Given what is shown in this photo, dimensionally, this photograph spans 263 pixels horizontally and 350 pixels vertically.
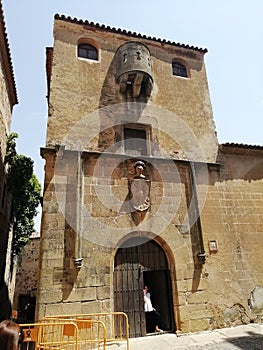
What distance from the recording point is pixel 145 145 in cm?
812

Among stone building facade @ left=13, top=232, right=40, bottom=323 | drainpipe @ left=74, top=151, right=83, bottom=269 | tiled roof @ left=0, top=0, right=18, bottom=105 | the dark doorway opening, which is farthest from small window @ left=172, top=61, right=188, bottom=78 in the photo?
stone building facade @ left=13, top=232, right=40, bottom=323

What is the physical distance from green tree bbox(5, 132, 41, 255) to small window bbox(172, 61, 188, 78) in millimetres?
7187

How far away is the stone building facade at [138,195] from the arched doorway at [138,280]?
0.03 meters

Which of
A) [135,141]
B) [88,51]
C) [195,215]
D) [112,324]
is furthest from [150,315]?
[88,51]

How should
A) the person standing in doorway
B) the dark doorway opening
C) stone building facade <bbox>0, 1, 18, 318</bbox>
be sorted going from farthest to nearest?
stone building facade <bbox>0, 1, 18, 318</bbox>
the dark doorway opening
the person standing in doorway

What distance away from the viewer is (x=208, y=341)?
18.2 feet

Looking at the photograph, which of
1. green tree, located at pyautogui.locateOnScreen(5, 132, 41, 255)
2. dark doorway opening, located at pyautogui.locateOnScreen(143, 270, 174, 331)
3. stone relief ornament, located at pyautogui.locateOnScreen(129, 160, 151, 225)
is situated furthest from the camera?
green tree, located at pyautogui.locateOnScreen(5, 132, 41, 255)

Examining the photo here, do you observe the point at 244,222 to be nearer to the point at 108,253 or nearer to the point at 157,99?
the point at 108,253

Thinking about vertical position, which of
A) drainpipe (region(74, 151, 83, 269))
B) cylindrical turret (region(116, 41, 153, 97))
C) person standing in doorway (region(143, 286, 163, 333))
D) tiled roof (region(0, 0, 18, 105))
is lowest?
person standing in doorway (region(143, 286, 163, 333))

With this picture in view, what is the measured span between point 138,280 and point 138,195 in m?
2.22

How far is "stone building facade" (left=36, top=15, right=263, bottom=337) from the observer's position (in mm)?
6125

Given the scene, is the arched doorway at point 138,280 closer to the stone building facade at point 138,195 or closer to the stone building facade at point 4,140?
the stone building facade at point 138,195

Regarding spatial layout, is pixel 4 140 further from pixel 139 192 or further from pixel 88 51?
pixel 139 192

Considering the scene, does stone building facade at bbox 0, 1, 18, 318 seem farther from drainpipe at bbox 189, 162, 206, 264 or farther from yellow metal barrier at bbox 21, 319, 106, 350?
drainpipe at bbox 189, 162, 206, 264
